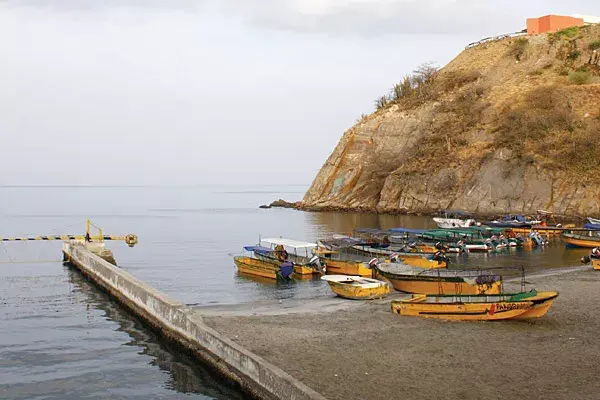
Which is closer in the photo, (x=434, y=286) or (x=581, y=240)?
(x=434, y=286)

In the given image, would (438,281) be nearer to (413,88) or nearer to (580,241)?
(580,241)

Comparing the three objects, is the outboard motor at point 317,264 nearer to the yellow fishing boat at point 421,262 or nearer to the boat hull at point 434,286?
the yellow fishing boat at point 421,262

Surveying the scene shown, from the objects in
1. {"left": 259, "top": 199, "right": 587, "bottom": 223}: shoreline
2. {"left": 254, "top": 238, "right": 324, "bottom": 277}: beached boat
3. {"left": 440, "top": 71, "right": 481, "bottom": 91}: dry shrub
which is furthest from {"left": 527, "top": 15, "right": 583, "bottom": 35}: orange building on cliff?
{"left": 254, "top": 238, "right": 324, "bottom": 277}: beached boat

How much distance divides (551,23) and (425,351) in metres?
119

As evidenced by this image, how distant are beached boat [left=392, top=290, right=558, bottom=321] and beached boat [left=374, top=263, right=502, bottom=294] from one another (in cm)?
269

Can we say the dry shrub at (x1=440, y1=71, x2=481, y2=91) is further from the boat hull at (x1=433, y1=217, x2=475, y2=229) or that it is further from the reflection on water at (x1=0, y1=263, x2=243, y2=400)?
→ the reflection on water at (x1=0, y1=263, x2=243, y2=400)

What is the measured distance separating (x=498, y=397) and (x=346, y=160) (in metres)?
103

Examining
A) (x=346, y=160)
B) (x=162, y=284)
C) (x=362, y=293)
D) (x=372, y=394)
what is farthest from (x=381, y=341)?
(x=346, y=160)

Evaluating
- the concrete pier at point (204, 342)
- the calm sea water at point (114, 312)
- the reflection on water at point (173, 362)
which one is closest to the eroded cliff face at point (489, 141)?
the calm sea water at point (114, 312)

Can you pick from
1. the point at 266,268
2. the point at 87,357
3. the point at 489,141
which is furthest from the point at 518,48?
the point at 87,357

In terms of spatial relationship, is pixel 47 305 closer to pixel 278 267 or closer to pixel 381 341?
pixel 278 267

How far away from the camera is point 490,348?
19875 mm

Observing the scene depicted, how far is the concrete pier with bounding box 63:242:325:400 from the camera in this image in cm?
1563

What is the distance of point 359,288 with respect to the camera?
30656 millimetres
